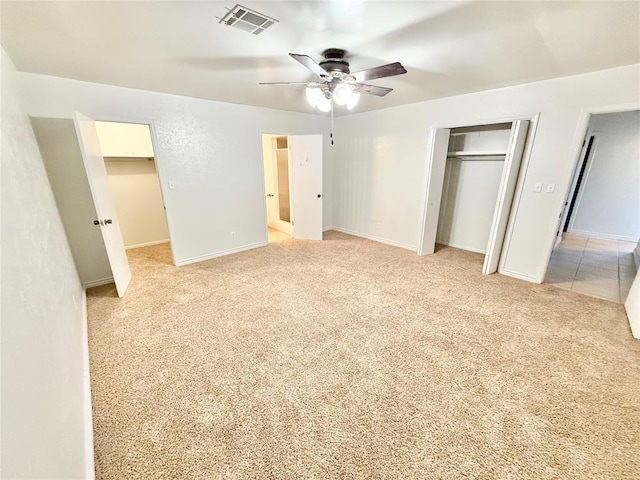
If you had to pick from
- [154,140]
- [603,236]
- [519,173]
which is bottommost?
[603,236]

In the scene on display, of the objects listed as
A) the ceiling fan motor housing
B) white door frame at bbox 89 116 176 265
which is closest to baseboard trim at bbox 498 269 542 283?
the ceiling fan motor housing

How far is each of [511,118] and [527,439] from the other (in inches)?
134

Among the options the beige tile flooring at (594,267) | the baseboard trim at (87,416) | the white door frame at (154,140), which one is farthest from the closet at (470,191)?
the baseboard trim at (87,416)

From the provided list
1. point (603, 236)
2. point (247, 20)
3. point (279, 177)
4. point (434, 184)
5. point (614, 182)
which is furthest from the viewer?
point (279, 177)

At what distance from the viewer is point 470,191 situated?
4484mm

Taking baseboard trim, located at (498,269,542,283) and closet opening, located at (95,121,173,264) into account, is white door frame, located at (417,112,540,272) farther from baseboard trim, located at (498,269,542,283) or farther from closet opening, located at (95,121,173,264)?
closet opening, located at (95,121,173,264)

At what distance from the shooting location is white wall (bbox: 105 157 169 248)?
14.4 ft

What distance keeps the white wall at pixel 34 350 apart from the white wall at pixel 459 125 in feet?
14.2

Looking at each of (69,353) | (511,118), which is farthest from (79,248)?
(511,118)

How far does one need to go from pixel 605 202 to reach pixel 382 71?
20.1 ft

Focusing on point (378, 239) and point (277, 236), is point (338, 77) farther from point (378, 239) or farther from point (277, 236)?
point (277, 236)

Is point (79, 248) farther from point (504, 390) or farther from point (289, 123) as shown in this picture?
point (504, 390)

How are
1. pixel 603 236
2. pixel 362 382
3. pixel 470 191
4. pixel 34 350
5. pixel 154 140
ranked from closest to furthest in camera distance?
pixel 34 350 < pixel 362 382 < pixel 154 140 < pixel 470 191 < pixel 603 236

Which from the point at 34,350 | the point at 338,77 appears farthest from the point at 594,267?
the point at 34,350
